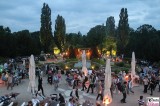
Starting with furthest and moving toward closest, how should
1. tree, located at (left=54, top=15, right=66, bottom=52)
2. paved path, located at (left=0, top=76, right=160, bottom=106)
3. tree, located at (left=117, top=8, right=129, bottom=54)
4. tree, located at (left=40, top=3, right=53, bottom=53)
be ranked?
tree, located at (left=117, top=8, right=129, bottom=54), tree, located at (left=54, top=15, right=66, bottom=52), tree, located at (left=40, top=3, right=53, bottom=53), paved path, located at (left=0, top=76, right=160, bottom=106)

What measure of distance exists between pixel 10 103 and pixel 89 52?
38288mm

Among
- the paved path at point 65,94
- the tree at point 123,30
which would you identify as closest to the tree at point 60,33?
the tree at point 123,30

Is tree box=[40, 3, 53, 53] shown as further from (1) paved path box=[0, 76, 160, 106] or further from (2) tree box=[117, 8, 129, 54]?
(1) paved path box=[0, 76, 160, 106]

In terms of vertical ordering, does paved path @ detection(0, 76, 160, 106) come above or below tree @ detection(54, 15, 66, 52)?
below

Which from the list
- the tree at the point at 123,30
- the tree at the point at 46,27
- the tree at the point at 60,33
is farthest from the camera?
the tree at the point at 123,30

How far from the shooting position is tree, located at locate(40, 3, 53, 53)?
217 feet

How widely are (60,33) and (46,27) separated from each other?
137 inches

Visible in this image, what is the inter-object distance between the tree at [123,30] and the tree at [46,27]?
15.4 meters

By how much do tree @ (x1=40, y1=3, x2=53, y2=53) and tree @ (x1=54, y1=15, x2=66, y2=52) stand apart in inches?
77.0

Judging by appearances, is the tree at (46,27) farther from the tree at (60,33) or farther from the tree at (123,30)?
the tree at (123,30)

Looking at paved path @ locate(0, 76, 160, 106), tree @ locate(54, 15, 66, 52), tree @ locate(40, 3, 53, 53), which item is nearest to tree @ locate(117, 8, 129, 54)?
tree @ locate(54, 15, 66, 52)

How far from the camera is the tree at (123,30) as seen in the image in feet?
226

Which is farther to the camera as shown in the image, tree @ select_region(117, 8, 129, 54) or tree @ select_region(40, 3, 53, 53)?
tree @ select_region(117, 8, 129, 54)

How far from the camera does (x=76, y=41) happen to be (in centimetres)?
7288
